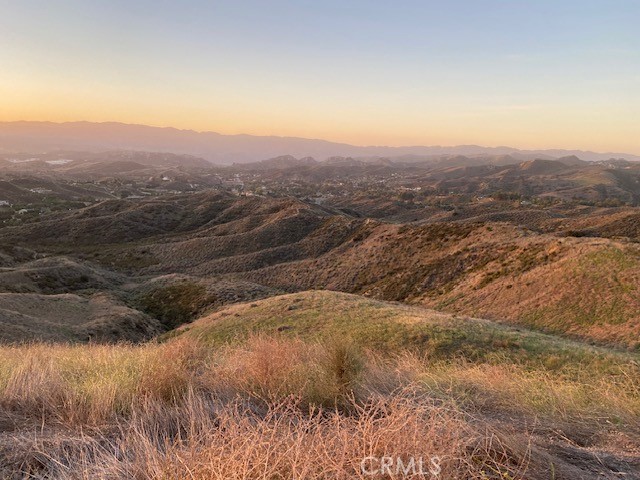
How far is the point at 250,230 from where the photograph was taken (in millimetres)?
73875

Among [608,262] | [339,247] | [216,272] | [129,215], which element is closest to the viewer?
[608,262]

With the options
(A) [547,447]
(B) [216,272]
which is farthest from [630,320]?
(B) [216,272]

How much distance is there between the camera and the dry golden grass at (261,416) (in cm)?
289

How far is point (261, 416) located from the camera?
500 cm

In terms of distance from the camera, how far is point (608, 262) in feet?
81.7

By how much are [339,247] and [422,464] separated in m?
55.3

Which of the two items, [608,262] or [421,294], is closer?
[608,262]

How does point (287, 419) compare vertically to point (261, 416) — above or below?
above

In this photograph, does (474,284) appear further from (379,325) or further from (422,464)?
Answer: (422,464)

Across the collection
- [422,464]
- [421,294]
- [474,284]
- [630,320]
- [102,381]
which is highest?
[422,464]

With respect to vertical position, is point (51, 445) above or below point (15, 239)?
above

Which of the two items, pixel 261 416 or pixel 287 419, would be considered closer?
pixel 287 419

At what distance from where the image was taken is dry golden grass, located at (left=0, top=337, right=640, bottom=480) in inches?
114

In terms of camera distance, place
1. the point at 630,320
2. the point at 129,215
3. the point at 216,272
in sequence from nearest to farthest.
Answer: the point at 630,320
the point at 216,272
the point at 129,215
